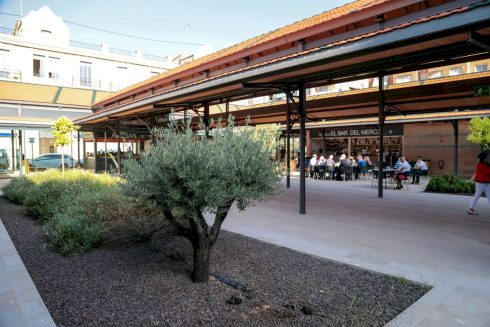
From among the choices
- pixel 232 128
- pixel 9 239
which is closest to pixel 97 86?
pixel 9 239

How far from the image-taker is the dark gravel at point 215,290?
3090 millimetres

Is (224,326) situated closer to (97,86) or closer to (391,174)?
(391,174)

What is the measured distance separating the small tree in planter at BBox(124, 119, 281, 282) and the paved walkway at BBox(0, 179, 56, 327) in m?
1.33

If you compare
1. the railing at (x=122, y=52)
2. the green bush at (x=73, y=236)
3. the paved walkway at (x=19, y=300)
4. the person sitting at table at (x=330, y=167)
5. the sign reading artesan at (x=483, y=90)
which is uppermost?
the railing at (x=122, y=52)

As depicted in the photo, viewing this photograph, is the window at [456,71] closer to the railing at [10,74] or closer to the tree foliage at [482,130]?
the tree foliage at [482,130]

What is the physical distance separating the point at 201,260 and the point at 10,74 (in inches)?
1336

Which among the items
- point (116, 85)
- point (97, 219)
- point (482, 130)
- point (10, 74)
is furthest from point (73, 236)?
point (116, 85)

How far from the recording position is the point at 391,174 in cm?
1477

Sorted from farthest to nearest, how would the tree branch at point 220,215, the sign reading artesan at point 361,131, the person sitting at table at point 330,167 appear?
the sign reading artesan at point 361,131 → the person sitting at table at point 330,167 → the tree branch at point 220,215

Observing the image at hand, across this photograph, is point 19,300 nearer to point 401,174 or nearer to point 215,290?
point 215,290

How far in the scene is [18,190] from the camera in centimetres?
938

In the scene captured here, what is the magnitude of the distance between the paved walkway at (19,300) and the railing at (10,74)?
3178 cm

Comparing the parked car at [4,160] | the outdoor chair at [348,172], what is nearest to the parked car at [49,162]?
the parked car at [4,160]

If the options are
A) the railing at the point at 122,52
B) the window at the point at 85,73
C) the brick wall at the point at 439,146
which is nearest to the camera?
the brick wall at the point at 439,146
